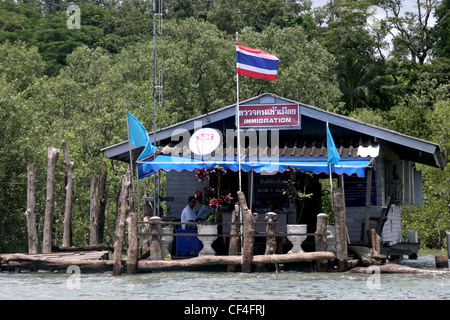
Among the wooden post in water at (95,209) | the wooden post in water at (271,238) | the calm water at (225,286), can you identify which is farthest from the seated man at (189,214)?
the wooden post in water at (95,209)

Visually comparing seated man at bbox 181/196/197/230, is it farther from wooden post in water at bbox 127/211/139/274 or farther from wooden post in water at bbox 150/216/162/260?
wooden post in water at bbox 127/211/139/274

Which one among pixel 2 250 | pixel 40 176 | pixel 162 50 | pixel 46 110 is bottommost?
pixel 2 250

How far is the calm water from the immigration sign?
5289 millimetres

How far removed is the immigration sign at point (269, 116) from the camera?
22.3m

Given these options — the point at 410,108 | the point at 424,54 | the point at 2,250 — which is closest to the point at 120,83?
the point at 2,250

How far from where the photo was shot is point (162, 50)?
44094 millimetres

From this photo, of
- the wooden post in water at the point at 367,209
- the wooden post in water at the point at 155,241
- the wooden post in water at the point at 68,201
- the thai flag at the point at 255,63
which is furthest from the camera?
the wooden post in water at the point at 68,201

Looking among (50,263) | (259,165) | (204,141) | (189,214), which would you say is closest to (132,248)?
(50,263)

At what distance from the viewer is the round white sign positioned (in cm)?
2166

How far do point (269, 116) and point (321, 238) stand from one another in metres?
5.05

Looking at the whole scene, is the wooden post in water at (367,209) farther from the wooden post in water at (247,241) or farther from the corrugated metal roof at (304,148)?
the wooden post in water at (247,241)

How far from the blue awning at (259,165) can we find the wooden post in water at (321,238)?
64.0 inches

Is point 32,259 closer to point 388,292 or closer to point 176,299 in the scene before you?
point 176,299

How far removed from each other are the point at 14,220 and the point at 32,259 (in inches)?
633
